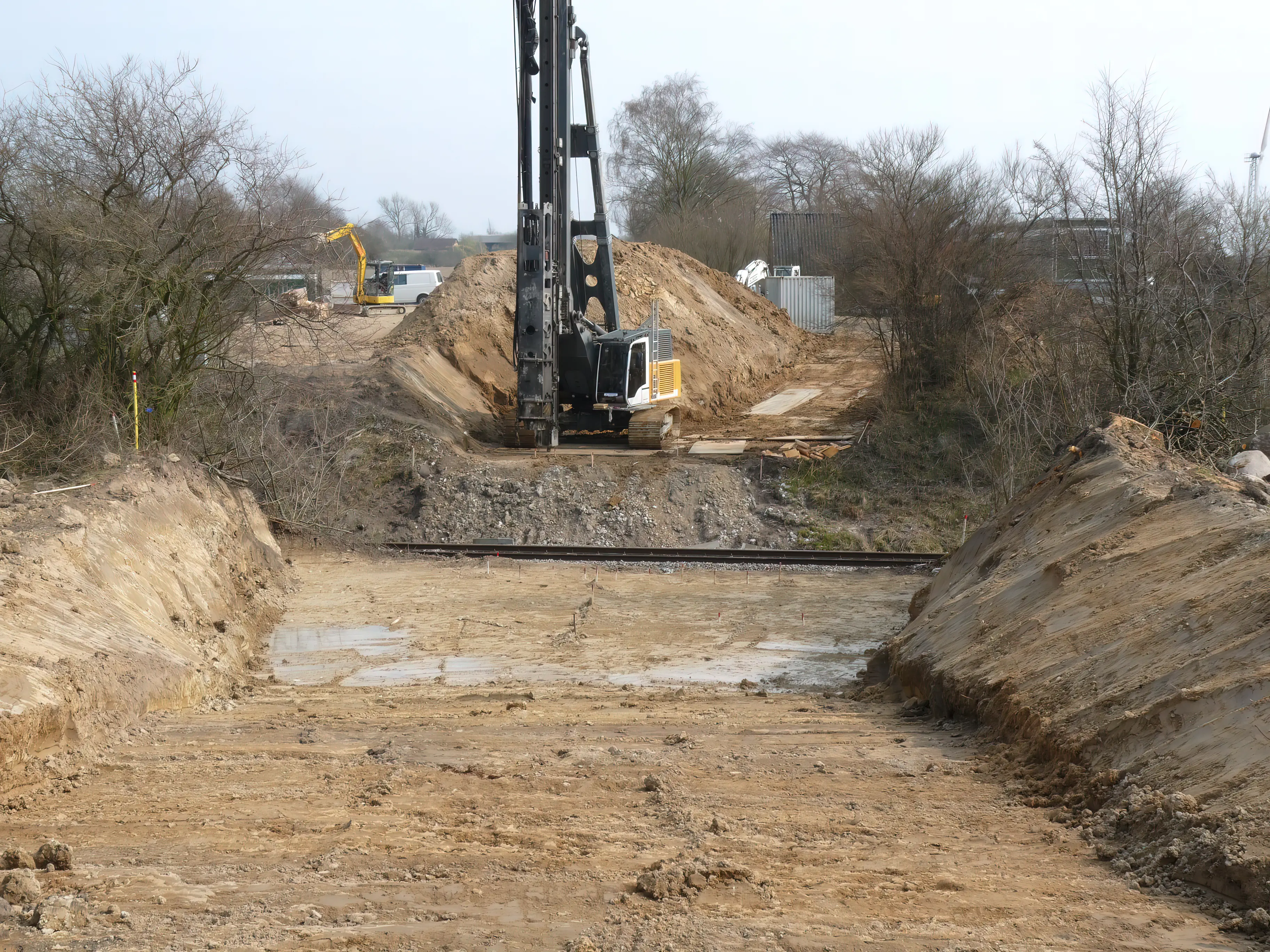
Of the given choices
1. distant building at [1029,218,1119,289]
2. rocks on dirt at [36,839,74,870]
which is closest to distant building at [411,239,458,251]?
distant building at [1029,218,1119,289]

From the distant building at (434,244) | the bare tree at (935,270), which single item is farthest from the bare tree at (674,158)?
the distant building at (434,244)

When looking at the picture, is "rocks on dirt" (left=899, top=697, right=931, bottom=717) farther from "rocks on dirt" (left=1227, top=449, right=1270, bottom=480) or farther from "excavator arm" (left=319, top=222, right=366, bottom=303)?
"excavator arm" (left=319, top=222, right=366, bottom=303)

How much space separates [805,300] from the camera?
4234cm

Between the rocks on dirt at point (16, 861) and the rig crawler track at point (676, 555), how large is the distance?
485 inches

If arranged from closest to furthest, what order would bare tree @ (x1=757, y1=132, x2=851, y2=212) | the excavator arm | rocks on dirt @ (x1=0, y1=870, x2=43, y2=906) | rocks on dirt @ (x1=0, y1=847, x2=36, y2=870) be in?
rocks on dirt @ (x1=0, y1=870, x2=43, y2=906), rocks on dirt @ (x1=0, y1=847, x2=36, y2=870), the excavator arm, bare tree @ (x1=757, y1=132, x2=851, y2=212)

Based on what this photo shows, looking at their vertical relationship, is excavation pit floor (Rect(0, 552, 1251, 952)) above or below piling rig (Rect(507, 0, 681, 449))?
below

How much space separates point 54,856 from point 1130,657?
270 inches

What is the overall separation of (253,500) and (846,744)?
12.8 metres

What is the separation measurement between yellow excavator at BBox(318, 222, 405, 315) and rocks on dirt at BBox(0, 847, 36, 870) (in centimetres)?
3530

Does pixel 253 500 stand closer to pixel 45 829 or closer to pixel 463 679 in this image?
pixel 463 679

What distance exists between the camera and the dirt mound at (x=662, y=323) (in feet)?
89.0

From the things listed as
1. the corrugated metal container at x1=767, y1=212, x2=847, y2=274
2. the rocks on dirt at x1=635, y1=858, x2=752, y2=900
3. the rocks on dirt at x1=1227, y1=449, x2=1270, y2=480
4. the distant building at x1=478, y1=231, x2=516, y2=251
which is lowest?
the rocks on dirt at x1=635, y1=858, x2=752, y2=900

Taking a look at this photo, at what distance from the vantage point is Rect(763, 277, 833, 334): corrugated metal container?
4200 cm

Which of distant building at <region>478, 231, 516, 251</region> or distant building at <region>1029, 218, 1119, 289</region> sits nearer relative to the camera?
distant building at <region>1029, 218, 1119, 289</region>
